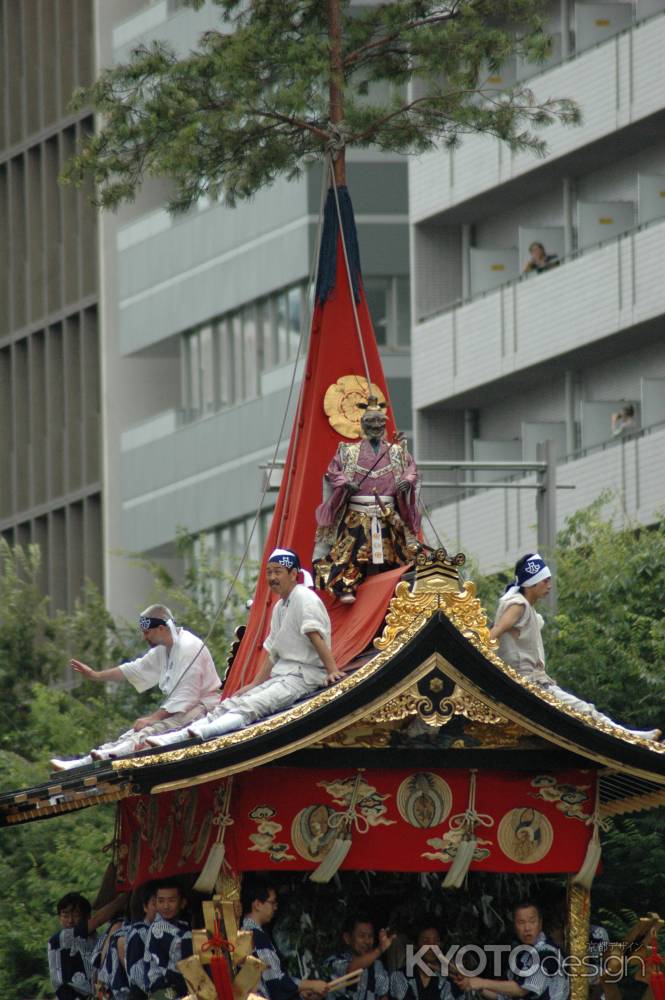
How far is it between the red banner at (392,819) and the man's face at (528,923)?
14.1 inches

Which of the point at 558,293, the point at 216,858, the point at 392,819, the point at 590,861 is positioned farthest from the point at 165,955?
the point at 558,293

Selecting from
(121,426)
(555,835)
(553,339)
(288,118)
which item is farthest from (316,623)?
(121,426)

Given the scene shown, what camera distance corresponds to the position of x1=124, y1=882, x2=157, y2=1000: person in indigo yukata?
20328 millimetres

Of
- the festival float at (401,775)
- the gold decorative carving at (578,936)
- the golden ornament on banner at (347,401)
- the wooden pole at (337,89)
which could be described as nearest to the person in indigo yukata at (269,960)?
the festival float at (401,775)

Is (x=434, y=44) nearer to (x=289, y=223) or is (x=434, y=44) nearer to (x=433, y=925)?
(x=433, y=925)

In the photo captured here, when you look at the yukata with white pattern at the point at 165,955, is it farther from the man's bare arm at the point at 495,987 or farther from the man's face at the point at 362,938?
the man's bare arm at the point at 495,987

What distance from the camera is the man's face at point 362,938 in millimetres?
20719

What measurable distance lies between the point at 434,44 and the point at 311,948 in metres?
7.54

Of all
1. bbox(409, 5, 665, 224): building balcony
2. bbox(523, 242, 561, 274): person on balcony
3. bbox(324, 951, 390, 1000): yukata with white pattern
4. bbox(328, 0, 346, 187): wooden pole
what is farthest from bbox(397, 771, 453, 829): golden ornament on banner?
bbox(523, 242, 561, 274): person on balcony

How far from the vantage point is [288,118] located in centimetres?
2355

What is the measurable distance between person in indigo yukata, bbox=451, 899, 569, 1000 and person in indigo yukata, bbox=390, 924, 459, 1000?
8.1 inches

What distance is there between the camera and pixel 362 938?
816 inches

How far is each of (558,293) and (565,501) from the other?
2.53 metres

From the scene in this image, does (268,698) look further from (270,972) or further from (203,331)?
(203,331)
